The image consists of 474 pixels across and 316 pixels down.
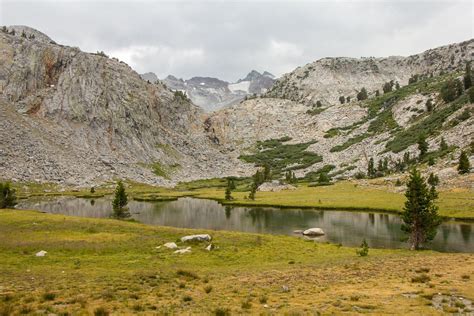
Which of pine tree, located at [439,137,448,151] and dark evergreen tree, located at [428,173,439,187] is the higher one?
pine tree, located at [439,137,448,151]

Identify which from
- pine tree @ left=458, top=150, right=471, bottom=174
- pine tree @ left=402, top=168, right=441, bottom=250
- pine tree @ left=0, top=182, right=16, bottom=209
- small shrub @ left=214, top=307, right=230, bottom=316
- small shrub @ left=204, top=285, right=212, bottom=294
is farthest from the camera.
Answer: pine tree @ left=458, top=150, right=471, bottom=174

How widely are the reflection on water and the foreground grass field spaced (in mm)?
16190

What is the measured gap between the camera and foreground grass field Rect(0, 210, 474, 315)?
2323cm

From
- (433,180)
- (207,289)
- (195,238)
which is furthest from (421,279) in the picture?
(433,180)

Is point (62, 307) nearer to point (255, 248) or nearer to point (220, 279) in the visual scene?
point (220, 279)

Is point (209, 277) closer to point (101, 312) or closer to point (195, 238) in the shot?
point (101, 312)

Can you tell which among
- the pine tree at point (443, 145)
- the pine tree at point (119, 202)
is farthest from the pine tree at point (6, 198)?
the pine tree at point (443, 145)

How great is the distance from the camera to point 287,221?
93125 mm

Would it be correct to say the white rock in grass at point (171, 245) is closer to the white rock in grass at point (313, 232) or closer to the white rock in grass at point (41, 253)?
the white rock in grass at point (41, 253)

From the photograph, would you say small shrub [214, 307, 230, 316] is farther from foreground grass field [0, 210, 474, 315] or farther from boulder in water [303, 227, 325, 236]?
boulder in water [303, 227, 325, 236]

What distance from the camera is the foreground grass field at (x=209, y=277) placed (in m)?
23.2

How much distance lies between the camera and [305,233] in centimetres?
7469

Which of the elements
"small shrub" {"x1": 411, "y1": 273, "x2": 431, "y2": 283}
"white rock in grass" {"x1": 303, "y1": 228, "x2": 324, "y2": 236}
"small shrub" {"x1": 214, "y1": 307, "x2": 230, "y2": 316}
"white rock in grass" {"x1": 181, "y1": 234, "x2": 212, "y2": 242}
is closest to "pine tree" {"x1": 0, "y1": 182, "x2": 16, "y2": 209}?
"white rock in grass" {"x1": 181, "y1": 234, "x2": 212, "y2": 242}

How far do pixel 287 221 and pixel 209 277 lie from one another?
2399 inches
